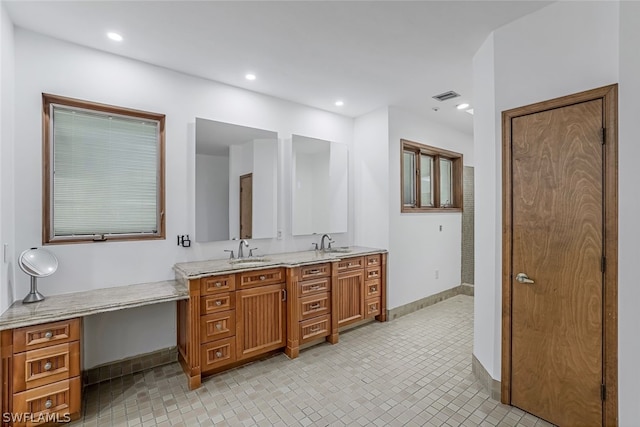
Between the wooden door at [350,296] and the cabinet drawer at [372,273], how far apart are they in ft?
Result: 0.33

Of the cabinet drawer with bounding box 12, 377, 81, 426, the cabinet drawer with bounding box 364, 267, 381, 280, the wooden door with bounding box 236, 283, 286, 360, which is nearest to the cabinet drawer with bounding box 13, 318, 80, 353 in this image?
the cabinet drawer with bounding box 12, 377, 81, 426

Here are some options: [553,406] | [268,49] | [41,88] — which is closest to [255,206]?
[268,49]

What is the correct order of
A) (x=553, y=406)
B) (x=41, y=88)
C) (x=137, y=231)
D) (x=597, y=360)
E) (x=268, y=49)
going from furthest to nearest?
1. (x=137, y=231)
2. (x=268, y=49)
3. (x=41, y=88)
4. (x=553, y=406)
5. (x=597, y=360)

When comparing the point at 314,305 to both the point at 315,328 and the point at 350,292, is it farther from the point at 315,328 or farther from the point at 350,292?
the point at 350,292

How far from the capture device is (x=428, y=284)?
4629mm

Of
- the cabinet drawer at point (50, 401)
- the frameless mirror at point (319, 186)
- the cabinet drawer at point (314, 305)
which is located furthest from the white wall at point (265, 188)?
the cabinet drawer at point (50, 401)

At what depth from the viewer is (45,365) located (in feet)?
6.44

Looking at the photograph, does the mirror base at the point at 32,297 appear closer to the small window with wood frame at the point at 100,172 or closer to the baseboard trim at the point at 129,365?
the small window with wood frame at the point at 100,172

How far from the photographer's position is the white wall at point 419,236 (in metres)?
4.07

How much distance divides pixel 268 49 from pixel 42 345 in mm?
2697

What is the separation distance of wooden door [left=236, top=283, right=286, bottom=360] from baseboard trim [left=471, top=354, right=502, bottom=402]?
5.78ft

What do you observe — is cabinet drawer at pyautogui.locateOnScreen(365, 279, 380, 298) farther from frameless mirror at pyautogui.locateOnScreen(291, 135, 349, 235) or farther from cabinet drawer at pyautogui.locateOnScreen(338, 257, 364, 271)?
frameless mirror at pyautogui.locateOnScreen(291, 135, 349, 235)

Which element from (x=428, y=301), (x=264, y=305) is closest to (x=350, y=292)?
(x=264, y=305)

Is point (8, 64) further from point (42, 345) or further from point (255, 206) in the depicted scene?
point (255, 206)
